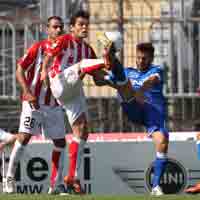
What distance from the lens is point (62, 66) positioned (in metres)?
11.5

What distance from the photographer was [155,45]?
1573 cm

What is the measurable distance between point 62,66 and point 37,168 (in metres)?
2.19

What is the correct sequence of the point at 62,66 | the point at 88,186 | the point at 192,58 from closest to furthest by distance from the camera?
the point at 62,66 → the point at 88,186 → the point at 192,58

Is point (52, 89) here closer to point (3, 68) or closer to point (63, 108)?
point (63, 108)

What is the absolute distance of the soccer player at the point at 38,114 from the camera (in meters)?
12.0

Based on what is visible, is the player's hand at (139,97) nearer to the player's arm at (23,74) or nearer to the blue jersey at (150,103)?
the blue jersey at (150,103)

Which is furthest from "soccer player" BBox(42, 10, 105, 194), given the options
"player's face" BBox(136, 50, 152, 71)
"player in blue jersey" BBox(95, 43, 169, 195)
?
"player's face" BBox(136, 50, 152, 71)

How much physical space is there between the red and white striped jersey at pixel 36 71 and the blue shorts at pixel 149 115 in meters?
0.91

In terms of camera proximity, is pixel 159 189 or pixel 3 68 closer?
pixel 159 189

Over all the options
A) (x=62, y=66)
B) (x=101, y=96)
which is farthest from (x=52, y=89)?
(x=101, y=96)

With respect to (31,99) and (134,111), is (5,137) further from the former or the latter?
(134,111)

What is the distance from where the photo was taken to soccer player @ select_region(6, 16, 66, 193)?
1195cm

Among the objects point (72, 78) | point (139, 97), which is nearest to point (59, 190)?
point (72, 78)

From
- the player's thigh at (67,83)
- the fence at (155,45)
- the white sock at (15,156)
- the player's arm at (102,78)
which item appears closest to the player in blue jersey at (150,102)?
the player's arm at (102,78)
